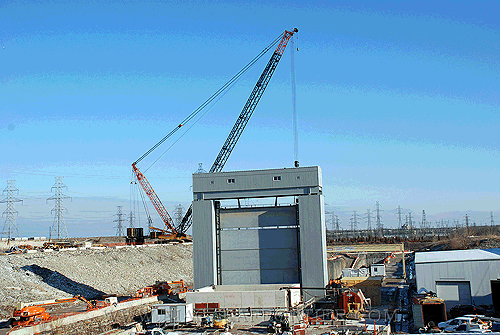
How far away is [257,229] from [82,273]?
27096 millimetres

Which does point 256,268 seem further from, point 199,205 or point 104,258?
point 104,258

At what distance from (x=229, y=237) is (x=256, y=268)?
3962 millimetres

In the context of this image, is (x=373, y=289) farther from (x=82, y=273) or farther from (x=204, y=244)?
(x=82, y=273)

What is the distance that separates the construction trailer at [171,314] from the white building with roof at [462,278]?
18.7 meters

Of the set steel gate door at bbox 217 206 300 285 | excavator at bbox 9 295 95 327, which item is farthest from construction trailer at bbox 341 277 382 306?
excavator at bbox 9 295 95 327

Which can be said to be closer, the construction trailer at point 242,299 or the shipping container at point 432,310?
the shipping container at point 432,310

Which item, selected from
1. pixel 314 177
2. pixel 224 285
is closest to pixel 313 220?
pixel 314 177

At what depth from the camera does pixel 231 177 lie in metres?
45.5

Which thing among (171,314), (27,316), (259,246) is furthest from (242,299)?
(27,316)

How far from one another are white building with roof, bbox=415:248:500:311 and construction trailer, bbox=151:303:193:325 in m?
18.7

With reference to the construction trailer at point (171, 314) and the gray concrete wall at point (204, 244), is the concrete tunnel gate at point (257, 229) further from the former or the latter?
the construction trailer at point (171, 314)

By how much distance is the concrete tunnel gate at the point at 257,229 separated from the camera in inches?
1722

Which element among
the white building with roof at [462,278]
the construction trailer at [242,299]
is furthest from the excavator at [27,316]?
the white building with roof at [462,278]

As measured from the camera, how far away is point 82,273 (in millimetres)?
60375
